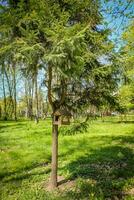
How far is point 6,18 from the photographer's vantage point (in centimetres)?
987

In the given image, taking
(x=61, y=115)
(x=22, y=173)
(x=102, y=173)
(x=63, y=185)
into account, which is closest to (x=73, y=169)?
(x=102, y=173)

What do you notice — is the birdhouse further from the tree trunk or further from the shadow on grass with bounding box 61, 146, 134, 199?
the shadow on grass with bounding box 61, 146, 134, 199

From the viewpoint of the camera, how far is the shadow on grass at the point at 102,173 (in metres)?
10.5

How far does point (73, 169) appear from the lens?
1321 centimetres

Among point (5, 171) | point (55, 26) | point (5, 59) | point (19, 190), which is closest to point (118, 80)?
point (55, 26)

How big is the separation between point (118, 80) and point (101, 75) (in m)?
0.73

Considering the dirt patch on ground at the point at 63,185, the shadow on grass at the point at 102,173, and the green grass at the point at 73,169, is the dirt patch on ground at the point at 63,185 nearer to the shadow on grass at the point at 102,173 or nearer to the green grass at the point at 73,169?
the green grass at the point at 73,169

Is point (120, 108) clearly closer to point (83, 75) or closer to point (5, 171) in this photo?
point (83, 75)

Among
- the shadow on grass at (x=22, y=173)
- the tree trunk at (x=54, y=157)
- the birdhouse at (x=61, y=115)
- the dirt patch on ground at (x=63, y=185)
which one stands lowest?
the dirt patch on ground at (x=63, y=185)

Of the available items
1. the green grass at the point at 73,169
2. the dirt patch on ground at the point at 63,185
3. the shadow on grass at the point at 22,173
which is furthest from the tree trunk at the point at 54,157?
the shadow on grass at the point at 22,173

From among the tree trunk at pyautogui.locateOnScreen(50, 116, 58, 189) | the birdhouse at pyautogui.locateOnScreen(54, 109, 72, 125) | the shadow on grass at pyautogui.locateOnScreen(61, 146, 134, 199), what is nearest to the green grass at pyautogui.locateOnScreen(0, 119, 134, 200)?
the shadow on grass at pyautogui.locateOnScreen(61, 146, 134, 199)

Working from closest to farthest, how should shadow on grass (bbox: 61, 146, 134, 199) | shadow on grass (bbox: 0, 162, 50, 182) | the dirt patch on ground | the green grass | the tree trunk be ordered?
shadow on grass (bbox: 61, 146, 134, 199), the green grass, the dirt patch on ground, the tree trunk, shadow on grass (bbox: 0, 162, 50, 182)

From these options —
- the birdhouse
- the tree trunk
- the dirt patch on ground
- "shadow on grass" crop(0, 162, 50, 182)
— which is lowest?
the dirt patch on ground

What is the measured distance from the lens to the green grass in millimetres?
10625
